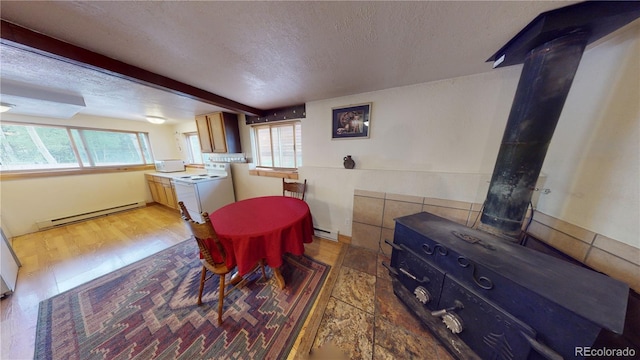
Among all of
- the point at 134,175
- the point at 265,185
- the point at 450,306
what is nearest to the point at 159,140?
the point at 134,175

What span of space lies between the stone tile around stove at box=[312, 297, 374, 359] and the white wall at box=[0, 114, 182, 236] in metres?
4.76

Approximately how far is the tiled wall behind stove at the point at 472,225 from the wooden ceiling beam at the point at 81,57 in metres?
2.22

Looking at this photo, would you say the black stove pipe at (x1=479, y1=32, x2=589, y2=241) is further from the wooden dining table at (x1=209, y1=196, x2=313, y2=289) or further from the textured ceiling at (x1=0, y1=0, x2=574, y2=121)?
the wooden dining table at (x1=209, y1=196, x2=313, y2=289)

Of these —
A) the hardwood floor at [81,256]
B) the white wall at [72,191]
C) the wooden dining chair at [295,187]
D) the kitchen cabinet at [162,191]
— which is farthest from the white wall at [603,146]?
the white wall at [72,191]

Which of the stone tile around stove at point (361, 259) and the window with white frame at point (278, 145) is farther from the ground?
the window with white frame at point (278, 145)

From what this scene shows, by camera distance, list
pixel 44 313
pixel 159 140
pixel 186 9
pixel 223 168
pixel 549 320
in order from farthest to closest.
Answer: pixel 159 140 < pixel 223 168 < pixel 44 313 < pixel 186 9 < pixel 549 320

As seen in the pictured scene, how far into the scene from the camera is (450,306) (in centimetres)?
100

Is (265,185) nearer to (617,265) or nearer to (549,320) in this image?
(549,320)

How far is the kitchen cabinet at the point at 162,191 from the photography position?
3.22m

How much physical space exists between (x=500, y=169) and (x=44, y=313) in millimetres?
3730

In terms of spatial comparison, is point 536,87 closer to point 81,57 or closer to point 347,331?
point 347,331

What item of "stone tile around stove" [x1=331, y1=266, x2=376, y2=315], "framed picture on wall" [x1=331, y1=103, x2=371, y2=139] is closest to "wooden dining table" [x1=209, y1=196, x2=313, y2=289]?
"stone tile around stove" [x1=331, y1=266, x2=376, y2=315]

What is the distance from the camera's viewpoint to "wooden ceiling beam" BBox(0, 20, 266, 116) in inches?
35.8

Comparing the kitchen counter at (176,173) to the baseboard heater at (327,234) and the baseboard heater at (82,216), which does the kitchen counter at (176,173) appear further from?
the baseboard heater at (327,234)
